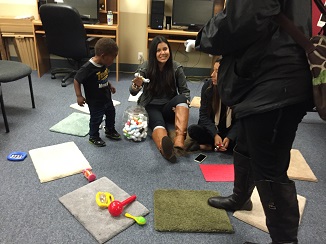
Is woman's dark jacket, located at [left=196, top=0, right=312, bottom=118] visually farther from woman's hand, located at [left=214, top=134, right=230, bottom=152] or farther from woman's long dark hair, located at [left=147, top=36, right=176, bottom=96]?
woman's long dark hair, located at [left=147, top=36, right=176, bottom=96]

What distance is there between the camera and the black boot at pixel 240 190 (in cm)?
132

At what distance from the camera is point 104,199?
1.53 meters

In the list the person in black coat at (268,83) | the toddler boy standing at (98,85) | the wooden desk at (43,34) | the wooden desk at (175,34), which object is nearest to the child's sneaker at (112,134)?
the toddler boy standing at (98,85)

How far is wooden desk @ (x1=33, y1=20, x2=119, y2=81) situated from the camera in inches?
134

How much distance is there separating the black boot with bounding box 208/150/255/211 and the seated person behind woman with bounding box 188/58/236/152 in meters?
0.60

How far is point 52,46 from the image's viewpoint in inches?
129

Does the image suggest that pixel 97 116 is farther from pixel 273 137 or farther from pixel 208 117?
pixel 273 137

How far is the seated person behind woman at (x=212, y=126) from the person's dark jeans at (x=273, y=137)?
1.02 meters

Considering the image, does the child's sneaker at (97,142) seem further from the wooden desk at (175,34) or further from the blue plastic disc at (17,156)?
the wooden desk at (175,34)

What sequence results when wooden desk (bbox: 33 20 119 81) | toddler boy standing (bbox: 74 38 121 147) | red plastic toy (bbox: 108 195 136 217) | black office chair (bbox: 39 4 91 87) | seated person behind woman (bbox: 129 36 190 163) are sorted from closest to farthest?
red plastic toy (bbox: 108 195 136 217) → toddler boy standing (bbox: 74 38 121 147) → seated person behind woman (bbox: 129 36 190 163) → black office chair (bbox: 39 4 91 87) → wooden desk (bbox: 33 20 119 81)

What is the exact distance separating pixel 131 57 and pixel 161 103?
5.98 ft

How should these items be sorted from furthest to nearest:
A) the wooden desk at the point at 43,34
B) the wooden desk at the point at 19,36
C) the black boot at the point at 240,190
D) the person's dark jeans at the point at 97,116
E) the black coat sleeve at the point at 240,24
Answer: the wooden desk at the point at 19,36 → the wooden desk at the point at 43,34 → the person's dark jeans at the point at 97,116 → the black boot at the point at 240,190 → the black coat sleeve at the point at 240,24

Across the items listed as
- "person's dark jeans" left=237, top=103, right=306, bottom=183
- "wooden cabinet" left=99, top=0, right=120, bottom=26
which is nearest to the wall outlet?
"wooden cabinet" left=99, top=0, right=120, bottom=26

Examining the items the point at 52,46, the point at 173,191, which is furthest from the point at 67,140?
the point at 52,46
